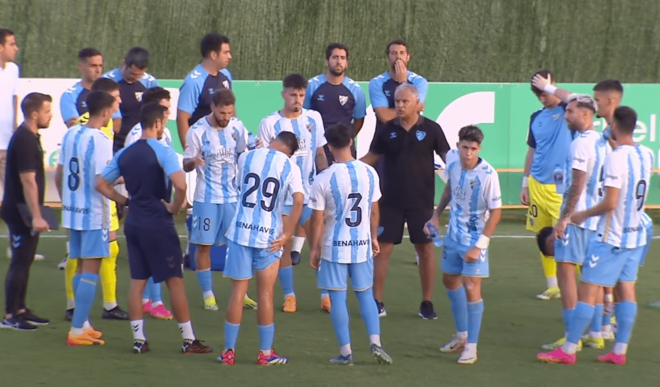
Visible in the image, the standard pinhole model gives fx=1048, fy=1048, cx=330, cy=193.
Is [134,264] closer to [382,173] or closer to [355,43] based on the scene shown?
[382,173]

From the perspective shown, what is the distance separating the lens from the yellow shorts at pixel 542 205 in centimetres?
927

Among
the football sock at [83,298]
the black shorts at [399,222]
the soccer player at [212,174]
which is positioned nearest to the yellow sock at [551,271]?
the black shorts at [399,222]

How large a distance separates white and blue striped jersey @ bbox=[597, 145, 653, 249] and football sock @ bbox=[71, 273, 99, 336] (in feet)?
12.3

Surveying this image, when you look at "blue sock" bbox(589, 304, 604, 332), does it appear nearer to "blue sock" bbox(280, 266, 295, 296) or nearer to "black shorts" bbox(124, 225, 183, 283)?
"blue sock" bbox(280, 266, 295, 296)

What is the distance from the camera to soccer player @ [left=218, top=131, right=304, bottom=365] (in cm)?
734

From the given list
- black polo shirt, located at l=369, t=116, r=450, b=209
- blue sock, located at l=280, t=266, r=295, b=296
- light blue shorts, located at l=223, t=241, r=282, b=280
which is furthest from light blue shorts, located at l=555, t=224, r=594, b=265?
blue sock, located at l=280, t=266, r=295, b=296

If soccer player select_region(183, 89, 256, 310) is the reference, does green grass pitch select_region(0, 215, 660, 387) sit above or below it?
below

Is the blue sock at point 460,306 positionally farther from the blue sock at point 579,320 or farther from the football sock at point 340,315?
the football sock at point 340,315

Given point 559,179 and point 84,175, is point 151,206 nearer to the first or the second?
point 84,175

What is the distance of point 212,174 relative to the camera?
9.09 m

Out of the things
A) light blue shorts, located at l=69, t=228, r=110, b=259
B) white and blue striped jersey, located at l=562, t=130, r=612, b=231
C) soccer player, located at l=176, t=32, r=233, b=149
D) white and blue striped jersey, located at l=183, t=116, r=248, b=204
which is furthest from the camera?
Answer: soccer player, located at l=176, t=32, r=233, b=149

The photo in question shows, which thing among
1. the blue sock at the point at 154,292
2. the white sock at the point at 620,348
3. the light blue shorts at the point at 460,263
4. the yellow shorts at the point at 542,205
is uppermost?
the yellow shorts at the point at 542,205

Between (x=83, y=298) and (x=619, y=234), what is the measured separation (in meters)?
3.96

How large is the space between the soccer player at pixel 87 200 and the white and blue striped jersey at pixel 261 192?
→ 1234mm
